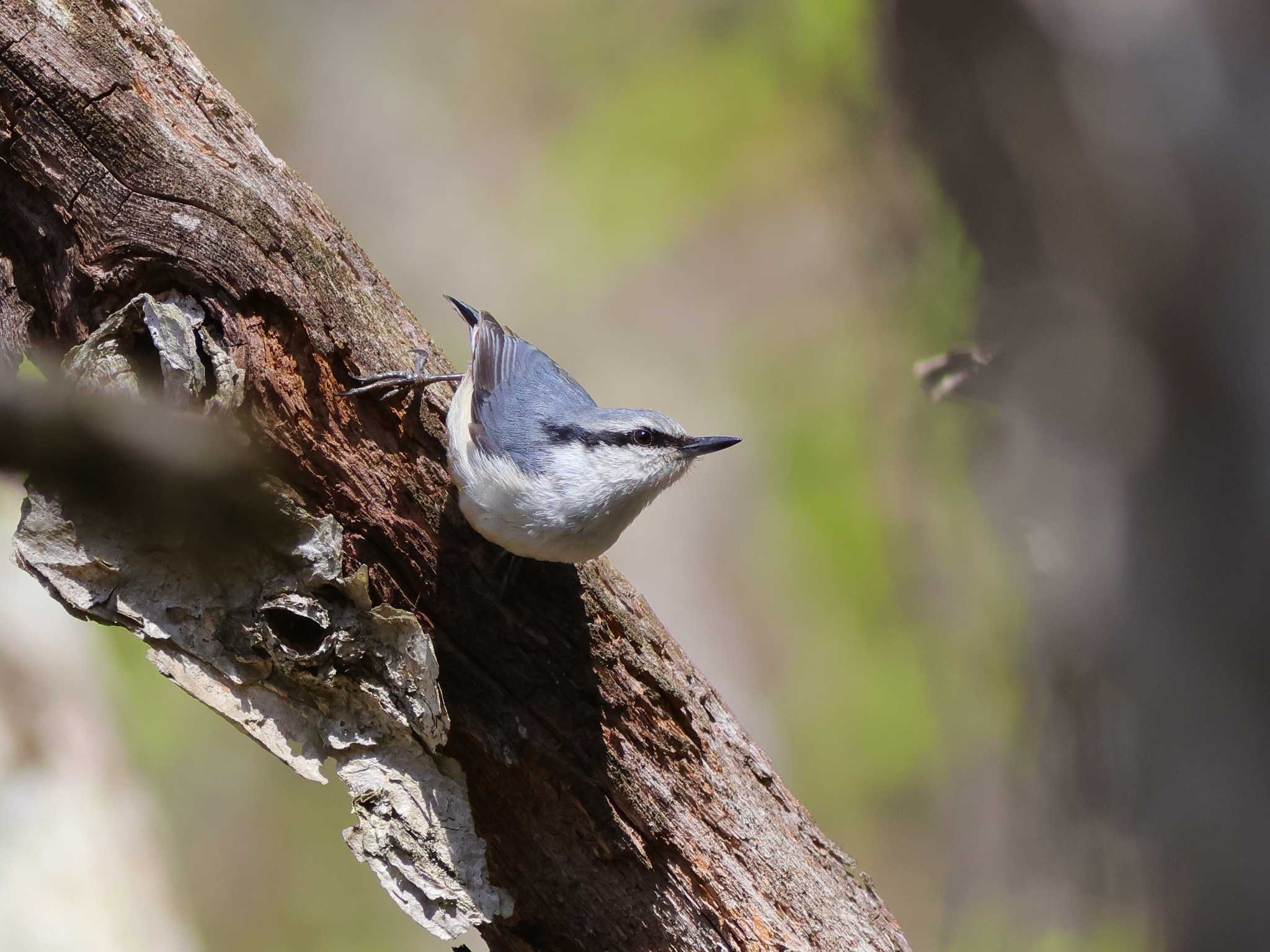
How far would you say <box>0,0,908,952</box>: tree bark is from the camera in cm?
152

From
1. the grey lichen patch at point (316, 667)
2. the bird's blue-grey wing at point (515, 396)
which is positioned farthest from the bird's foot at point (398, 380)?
the grey lichen patch at point (316, 667)

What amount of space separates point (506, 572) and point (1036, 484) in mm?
2809

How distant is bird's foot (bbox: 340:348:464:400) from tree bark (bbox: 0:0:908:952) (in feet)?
0.06

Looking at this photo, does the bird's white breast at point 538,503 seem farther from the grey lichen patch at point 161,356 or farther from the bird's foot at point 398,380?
the grey lichen patch at point 161,356

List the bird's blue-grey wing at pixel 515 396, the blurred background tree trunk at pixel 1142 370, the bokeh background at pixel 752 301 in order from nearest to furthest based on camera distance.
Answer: the bird's blue-grey wing at pixel 515 396 → the blurred background tree trunk at pixel 1142 370 → the bokeh background at pixel 752 301

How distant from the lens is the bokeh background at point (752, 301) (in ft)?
15.4

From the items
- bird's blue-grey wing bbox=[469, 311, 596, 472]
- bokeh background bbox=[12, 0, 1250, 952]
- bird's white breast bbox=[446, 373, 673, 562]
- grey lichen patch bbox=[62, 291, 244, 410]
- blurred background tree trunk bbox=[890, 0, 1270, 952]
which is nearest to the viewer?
grey lichen patch bbox=[62, 291, 244, 410]

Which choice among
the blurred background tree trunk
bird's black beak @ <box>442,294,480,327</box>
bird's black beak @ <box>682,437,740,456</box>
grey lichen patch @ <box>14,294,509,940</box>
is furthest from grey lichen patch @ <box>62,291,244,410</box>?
the blurred background tree trunk

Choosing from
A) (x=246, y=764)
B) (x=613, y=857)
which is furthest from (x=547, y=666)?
(x=246, y=764)

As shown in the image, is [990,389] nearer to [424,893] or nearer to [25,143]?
[424,893]

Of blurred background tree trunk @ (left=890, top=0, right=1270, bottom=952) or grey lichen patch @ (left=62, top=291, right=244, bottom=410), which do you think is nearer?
grey lichen patch @ (left=62, top=291, right=244, bottom=410)

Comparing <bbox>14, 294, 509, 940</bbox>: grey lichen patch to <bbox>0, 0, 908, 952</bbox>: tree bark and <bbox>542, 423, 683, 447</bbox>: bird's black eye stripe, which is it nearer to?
<bbox>0, 0, 908, 952</bbox>: tree bark

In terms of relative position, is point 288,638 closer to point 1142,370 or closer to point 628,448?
point 628,448

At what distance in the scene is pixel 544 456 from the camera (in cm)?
183
